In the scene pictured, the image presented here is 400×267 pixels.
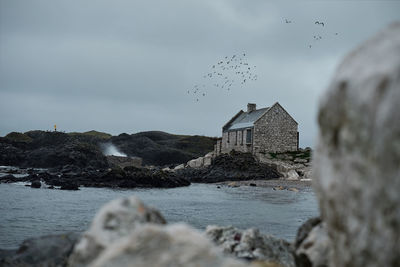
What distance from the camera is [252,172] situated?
4100 centimetres

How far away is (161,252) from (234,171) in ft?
128

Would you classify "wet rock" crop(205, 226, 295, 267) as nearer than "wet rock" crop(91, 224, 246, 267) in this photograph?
No

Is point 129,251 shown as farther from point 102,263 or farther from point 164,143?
point 164,143

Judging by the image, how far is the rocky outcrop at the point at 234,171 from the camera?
1590 inches

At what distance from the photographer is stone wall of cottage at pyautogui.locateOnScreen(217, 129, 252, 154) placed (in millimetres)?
49166

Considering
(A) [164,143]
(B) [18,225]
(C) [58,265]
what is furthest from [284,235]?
(A) [164,143]

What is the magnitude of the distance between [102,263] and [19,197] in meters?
20.1

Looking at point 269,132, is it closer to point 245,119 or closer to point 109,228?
point 245,119

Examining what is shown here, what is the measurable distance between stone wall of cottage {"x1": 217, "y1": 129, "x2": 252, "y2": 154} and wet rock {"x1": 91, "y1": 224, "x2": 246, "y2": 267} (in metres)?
45.2

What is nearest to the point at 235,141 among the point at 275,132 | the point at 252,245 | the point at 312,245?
the point at 275,132

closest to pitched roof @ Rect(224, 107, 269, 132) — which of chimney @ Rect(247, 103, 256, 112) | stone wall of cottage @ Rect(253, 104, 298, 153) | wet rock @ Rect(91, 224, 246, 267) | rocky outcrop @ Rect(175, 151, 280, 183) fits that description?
chimney @ Rect(247, 103, 256, 112)

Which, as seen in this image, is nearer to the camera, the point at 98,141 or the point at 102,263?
the point at 102,263

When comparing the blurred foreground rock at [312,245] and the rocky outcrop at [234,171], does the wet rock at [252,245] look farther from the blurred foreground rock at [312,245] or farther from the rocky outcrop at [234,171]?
the rocky outcrop at [234,171]

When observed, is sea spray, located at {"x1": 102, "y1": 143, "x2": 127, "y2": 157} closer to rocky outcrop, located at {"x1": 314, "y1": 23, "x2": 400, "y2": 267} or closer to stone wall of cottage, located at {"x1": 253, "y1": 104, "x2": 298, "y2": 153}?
stone wall of cottage, located at {"x1": 253, "y1": 104, "x2": 298, "y2": 153}
